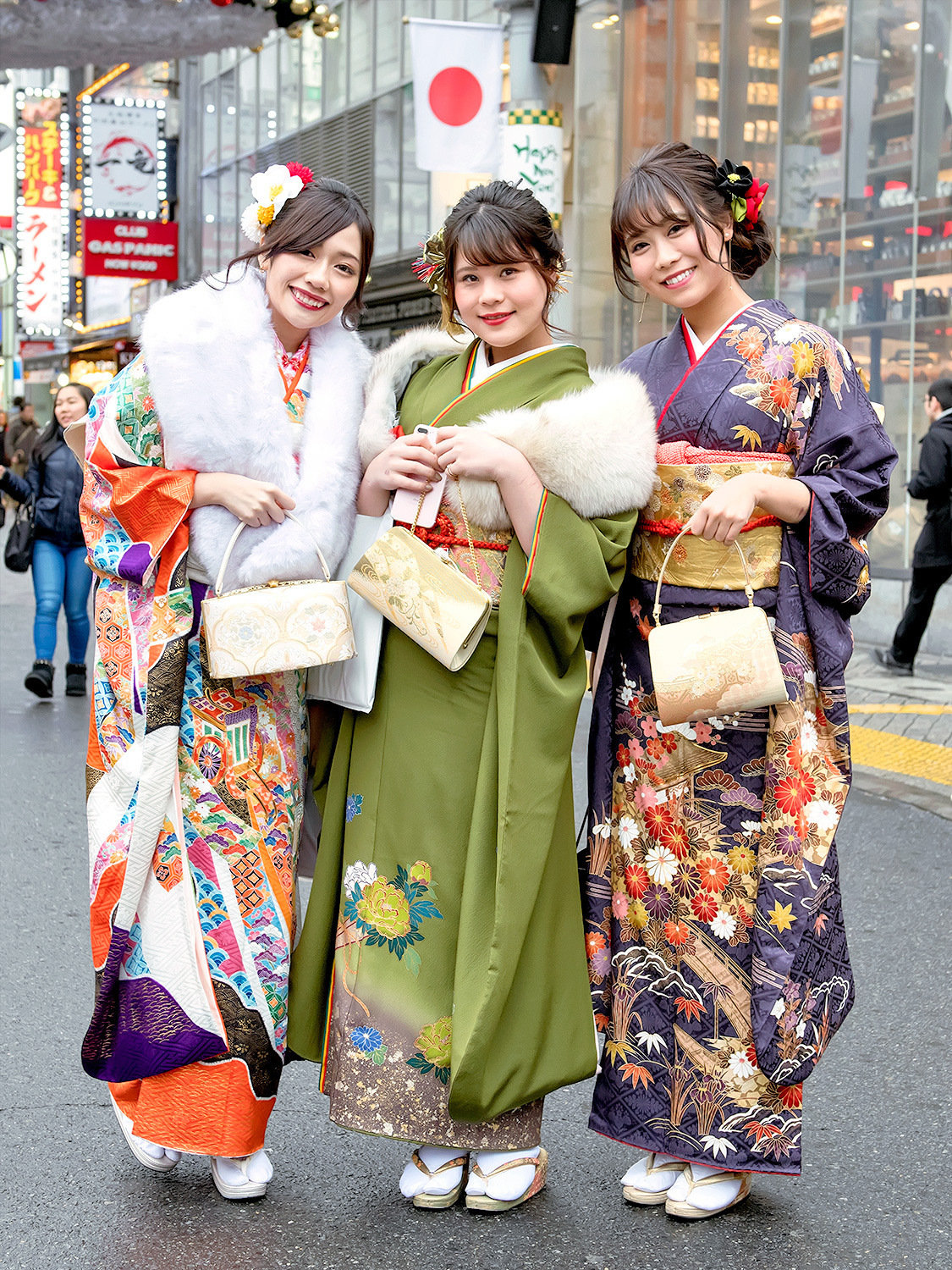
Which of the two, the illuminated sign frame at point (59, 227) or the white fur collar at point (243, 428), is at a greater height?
the illuminated sign frame at point (59, 227)

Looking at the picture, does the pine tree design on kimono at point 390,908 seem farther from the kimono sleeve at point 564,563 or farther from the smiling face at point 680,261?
the smiling face at point 680,261

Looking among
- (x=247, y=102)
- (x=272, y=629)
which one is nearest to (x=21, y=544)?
(x=272, y=629)

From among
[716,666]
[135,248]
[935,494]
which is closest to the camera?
[716,666]

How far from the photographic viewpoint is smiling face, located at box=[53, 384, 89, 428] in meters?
7.35

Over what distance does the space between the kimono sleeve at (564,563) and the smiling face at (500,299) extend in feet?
1.08

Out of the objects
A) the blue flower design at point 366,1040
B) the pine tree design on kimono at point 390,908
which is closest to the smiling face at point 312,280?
the pine tree design on kimono at point 390,908

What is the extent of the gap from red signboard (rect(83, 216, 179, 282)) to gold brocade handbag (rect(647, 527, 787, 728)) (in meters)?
19.2

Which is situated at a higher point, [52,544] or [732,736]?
[732,736]

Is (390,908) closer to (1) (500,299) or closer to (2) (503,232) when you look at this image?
(1) (500,299)

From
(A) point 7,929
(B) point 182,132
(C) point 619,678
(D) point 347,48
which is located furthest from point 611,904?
(B) point 182,132

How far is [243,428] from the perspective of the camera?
251cm

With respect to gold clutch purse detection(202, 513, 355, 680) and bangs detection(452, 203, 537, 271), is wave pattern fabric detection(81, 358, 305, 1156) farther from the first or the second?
bangs detection(452, 203, 537, 271)

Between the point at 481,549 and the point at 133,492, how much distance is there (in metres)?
0.65

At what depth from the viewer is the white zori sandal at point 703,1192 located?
8.32 feet
